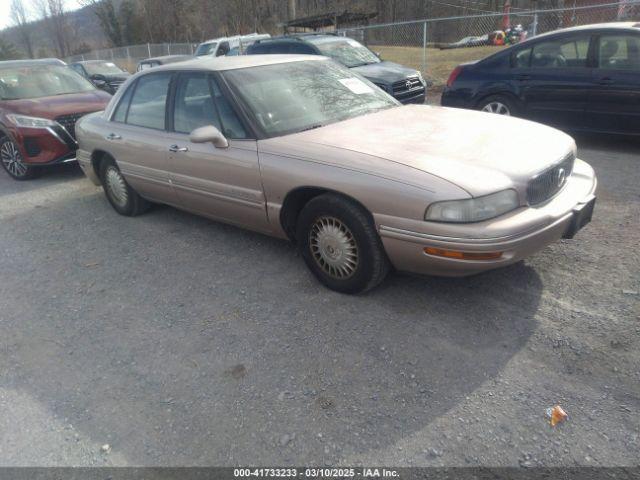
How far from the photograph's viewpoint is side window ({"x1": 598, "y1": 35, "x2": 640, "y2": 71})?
6.05 meters

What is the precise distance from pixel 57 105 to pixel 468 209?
22.8 feet

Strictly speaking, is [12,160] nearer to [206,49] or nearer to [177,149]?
[177,149]

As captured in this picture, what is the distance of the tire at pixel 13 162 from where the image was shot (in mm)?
7559

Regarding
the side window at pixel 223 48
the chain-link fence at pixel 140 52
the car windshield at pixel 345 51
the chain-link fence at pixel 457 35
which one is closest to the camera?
the car windshield at pixel 345 51

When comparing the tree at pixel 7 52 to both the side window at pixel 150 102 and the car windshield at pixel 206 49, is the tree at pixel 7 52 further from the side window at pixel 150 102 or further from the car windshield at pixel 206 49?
the side window at pixel 150 102

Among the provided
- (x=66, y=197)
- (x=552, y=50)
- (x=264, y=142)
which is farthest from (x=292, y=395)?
(x=552, y=50)

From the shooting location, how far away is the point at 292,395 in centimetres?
271

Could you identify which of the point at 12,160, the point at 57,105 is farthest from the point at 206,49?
the point at 12,160

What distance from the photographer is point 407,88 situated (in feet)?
31.0

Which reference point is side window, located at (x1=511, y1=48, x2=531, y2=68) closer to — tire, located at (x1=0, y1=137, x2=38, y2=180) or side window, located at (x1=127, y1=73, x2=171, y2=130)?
side window, located at (x1=127, y1=73, x2=171, y2=130)

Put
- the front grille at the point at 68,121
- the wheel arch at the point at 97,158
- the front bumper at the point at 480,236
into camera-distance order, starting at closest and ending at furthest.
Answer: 1. the front bumper at the point at 480,236
2. the wheel arch at the point at 97,158
3. the front grille at the point at 68,121

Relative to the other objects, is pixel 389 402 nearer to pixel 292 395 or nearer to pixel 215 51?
pixel 292 395

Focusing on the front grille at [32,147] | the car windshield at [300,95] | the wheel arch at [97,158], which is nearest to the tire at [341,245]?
the car windshield at [300,95]

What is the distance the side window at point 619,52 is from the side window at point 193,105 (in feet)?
16.5
